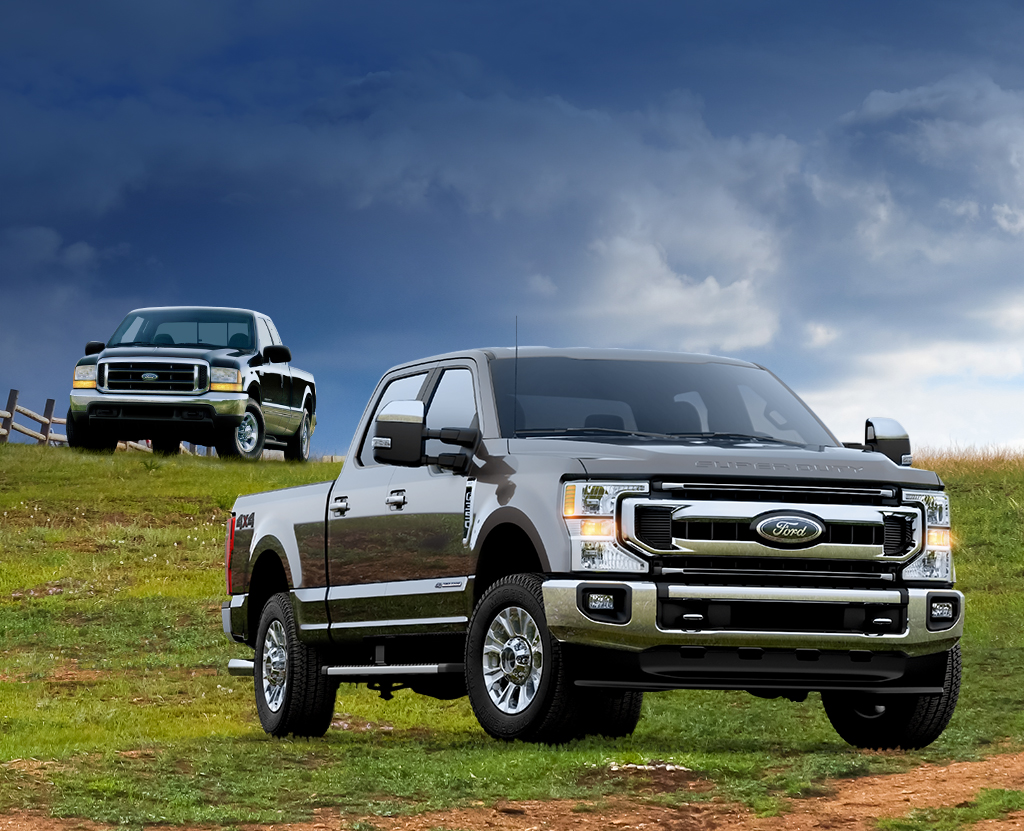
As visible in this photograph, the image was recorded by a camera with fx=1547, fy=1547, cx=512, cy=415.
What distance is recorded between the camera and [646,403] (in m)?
8.91

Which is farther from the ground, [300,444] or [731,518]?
[300,444]

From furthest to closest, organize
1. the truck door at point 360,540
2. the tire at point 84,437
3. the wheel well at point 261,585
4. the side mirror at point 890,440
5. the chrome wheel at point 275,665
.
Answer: the tire at point 84,437 → the wheel well at point 261,585 → the chrome wheel at point 275,665 → the truck door at point 360,540 → the side mirror at point 890,440

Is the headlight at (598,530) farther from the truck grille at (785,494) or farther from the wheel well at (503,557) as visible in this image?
the wheel well at (503,557)

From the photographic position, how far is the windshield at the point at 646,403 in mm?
8602

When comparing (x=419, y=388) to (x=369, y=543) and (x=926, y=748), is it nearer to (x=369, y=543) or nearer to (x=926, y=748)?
(x=369, y=543)

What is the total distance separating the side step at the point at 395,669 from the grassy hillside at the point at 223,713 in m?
0.46

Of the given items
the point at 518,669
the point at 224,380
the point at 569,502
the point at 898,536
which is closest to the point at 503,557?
the point at 518,669

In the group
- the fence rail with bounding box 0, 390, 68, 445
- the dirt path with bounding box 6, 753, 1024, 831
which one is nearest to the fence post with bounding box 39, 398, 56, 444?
the fence rail with bounding box 0, 390, 68, 445

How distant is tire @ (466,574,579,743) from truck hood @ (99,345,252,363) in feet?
58.3

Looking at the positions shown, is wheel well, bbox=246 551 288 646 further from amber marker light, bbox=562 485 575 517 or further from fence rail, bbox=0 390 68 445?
fence rail, bbox=0 390 68 445

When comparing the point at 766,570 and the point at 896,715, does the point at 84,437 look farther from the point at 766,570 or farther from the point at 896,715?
the point at 766,570

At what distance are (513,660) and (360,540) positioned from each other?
184 cm

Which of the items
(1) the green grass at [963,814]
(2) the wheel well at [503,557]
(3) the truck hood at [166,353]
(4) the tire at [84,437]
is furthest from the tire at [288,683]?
(4) the tire at [84,437]

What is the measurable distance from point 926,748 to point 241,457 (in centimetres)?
1870
